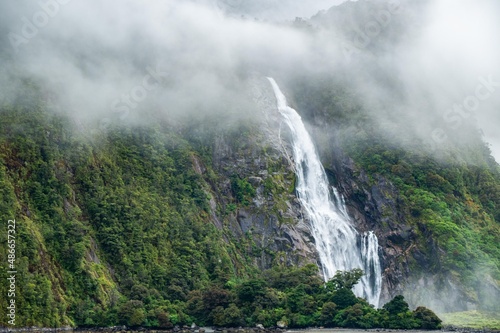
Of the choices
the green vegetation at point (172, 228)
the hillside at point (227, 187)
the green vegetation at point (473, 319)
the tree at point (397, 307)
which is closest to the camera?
the green vegetation at point (172, 228)

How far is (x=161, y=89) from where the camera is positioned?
132 m

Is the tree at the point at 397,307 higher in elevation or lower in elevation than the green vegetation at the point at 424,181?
lower

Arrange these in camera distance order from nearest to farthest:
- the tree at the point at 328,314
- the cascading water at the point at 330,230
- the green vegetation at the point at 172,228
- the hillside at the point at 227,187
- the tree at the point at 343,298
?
the green vegetation at the point at 172,228, the hillside at the point at 227,187, the tree at the point at 328,314, the tree at the point at 343,298, the cascading water at the point at 330,230

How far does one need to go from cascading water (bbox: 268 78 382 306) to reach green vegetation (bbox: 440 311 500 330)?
1495cm

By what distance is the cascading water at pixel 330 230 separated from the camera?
11644 cm

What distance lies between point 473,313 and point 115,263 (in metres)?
49.4

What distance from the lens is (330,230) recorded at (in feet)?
397

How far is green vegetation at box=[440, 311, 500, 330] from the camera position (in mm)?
95625

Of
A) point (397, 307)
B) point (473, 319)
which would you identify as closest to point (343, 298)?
point (397, 307)

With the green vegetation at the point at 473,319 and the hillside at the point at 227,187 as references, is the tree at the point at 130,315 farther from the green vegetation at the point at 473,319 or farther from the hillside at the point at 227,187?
the green vegetation at the point at 473,319

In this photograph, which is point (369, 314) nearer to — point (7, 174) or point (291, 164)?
point (291, 164)

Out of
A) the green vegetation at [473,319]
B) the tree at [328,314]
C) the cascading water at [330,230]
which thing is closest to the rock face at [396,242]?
the cascading water at [330,230]

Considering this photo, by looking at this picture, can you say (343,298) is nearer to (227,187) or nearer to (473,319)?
(473,319)

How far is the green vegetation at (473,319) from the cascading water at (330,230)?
1495cm
